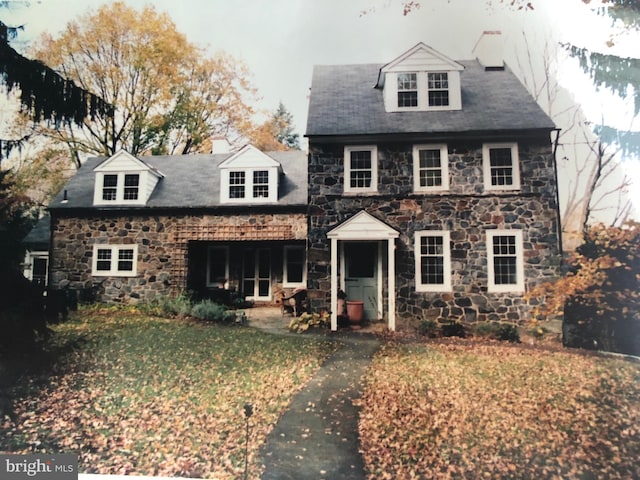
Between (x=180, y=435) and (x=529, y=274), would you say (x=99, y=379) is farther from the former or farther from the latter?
(x=529, y=274)

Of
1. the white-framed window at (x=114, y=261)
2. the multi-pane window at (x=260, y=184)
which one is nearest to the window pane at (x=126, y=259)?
the white-framed window at (x=114, y=261)

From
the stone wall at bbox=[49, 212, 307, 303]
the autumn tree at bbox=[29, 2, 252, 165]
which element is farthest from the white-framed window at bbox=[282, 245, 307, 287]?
the autumn tree at bbox=[29, 2, 252, 165]

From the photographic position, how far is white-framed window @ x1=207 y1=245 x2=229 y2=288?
104 inches

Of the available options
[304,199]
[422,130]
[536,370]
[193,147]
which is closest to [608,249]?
[536,370]

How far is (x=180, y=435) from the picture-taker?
222cm

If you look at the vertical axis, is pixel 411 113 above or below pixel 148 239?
above

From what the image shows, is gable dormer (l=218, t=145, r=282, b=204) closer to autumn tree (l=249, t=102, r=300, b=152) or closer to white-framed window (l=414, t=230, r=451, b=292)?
autumn tree (l=249, t=102, r=300, b=152)

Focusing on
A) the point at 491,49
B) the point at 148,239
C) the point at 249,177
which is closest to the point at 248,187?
the point at 249,177

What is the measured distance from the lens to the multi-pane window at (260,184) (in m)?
2.59

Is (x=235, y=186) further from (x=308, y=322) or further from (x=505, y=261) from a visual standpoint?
(x=505, y=261)

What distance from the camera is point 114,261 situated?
2660 millimetres

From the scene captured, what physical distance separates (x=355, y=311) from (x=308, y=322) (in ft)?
1.05

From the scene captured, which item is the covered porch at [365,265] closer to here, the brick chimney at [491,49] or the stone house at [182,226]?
the stone house at [182,226]

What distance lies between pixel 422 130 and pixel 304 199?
3.14 ft
